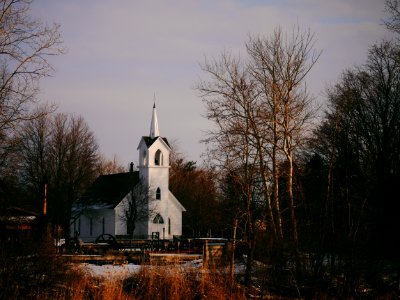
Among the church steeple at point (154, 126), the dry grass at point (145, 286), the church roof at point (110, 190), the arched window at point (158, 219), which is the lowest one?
the dry grass at point (145, 286)

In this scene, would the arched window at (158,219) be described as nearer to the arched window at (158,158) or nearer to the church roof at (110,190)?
the church roof at (110,190)

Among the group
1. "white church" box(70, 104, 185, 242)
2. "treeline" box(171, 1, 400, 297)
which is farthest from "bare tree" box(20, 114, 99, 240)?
"treeline" box(171, 1, 400, 297)

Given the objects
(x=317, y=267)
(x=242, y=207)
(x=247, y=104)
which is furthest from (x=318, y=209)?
A: (x=247, y=104)

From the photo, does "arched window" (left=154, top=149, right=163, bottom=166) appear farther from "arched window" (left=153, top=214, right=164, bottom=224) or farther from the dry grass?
the dry grass

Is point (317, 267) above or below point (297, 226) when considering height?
below

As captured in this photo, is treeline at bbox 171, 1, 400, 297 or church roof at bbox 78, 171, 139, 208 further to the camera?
church roof at bbox 78, 171, 139, 208

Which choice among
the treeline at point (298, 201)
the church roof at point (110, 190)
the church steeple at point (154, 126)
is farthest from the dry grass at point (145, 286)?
the church steeple at point (154, 126)

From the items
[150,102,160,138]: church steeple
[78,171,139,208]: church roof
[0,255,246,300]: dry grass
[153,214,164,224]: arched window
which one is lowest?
[0,255,246,300]: dry grass

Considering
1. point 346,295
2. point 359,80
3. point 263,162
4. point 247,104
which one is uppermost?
point 359,80

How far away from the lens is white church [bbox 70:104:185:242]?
5625 cm

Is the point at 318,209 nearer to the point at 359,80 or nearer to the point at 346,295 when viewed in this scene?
the point at 346,295

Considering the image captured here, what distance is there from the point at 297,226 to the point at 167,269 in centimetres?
499

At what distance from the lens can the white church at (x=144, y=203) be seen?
185 feet

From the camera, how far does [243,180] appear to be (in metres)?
22.6
